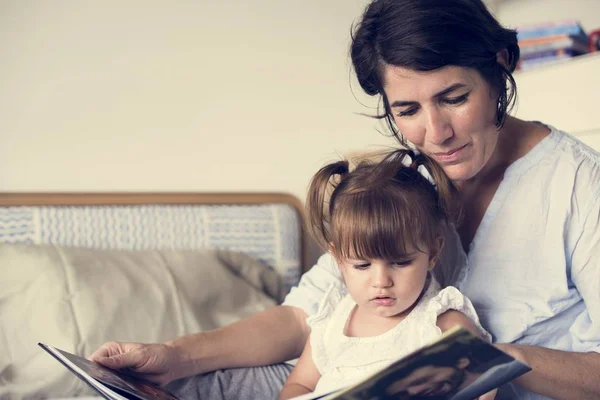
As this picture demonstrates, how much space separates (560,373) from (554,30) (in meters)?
1.70

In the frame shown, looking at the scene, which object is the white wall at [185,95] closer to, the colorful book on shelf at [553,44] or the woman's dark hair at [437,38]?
the colorful book on shelf at [553,44]

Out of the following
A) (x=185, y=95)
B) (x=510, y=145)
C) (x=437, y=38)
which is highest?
(x=437, y=38)

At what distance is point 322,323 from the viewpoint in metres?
1.29

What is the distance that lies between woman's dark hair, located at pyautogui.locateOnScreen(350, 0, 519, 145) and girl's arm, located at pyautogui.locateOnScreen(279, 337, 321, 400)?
54 cm

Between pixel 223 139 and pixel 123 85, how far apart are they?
15.7 inches

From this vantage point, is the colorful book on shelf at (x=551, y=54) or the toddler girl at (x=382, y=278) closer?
the toddler girl at (x=382, y=278)

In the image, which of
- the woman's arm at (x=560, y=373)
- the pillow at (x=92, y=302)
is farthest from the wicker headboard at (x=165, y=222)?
the woman's arm at (x=560, y=373)

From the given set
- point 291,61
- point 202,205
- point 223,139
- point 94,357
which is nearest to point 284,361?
point 94,357

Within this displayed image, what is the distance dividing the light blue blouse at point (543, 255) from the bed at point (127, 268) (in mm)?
852

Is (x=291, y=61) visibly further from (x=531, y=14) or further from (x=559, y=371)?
(x=559, y=371)

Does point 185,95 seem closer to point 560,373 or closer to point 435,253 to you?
point 435,253

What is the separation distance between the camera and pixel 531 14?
2.95 metres

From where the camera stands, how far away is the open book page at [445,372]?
2.55 feet

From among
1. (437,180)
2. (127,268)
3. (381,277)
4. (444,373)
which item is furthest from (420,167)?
(127,268)
